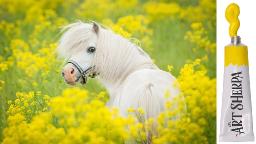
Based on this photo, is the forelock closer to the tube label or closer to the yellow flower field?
the yellow flower field

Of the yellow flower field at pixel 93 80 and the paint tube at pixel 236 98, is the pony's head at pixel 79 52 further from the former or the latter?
the paint tube at pixel 236 98

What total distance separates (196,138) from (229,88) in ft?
0.84

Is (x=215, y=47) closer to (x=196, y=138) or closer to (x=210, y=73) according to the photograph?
(x=210, y=73)

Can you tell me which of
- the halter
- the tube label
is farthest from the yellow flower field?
the tube label

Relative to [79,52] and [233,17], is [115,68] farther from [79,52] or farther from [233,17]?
[233,17]

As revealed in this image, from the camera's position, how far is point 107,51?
208cm

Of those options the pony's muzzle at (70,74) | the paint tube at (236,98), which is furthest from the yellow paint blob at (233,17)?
the pony's muzzle at (70,74)

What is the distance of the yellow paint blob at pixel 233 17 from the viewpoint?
2.08 m

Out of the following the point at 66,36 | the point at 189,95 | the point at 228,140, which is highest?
the point at 66,36

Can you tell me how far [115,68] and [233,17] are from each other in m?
0.51

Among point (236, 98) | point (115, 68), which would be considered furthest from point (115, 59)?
point (236, 98)

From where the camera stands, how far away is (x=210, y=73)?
2207 mm

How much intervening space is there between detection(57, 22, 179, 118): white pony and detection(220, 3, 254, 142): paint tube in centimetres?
21

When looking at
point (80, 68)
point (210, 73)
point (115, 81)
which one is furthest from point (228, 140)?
point (80, 68)
